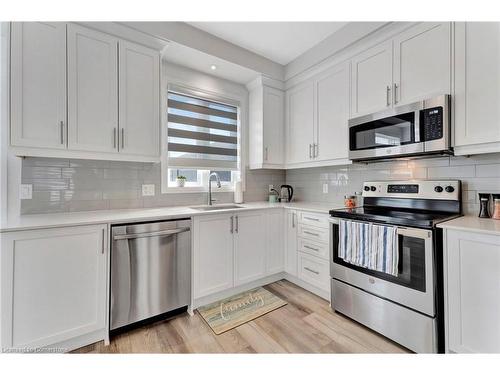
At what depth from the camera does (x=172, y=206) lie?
2.53 metres

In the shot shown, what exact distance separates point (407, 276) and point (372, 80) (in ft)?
5.62

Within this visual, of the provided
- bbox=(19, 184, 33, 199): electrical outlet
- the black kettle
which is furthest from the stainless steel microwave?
bbox=(19, 184, 33, 199): electrical outlet

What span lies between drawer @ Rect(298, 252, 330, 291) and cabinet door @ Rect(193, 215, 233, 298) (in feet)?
2.60

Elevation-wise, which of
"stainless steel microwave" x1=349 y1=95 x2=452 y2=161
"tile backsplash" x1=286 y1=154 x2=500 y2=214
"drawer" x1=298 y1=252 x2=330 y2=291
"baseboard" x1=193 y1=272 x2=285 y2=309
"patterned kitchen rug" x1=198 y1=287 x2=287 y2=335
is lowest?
"patterned kitchen rug" x1=198 y1=287 x2=287 y2=335

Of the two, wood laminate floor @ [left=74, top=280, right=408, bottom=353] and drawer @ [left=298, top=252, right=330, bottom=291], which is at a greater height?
drawer @ [left=298, top=252, right=330, bottom=291]

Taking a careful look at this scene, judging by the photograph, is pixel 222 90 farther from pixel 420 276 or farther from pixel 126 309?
pixel 420 276

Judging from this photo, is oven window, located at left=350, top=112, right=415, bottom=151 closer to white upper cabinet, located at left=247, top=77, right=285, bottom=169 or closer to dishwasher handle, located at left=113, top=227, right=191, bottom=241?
white upper cabinet, located at left=247, top=77, right=285, bottom=169

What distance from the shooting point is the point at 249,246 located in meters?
2.42

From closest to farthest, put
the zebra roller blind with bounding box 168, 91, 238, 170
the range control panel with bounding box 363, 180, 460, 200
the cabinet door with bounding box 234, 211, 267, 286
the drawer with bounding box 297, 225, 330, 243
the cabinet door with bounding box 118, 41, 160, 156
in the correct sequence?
the range control panel with bounding box 363, 180, 460, 200 < the cabinet door with bounding box 118, 41, 160, 156 < the drawer with bounding box 297, 225, 330, 243 < the cabinet door with bounding box 234, 211, 267, 286 < the zebra roller blind with bounding box 168, 91, 238, 170

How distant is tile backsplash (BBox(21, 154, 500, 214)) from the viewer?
5.82 feet

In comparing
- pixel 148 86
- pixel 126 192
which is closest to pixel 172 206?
pixel 126 192

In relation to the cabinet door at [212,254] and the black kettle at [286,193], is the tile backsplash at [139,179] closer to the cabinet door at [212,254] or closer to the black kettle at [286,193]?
the black kettle at [286,193]

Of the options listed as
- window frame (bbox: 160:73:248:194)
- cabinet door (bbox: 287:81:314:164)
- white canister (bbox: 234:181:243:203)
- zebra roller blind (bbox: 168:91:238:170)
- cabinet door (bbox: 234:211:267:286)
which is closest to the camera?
cabinet door (bbox: 234:211:267:286)

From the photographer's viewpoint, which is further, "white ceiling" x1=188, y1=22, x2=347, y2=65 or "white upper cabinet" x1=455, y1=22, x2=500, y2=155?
"white ceiling" x1=188, y1=22, x2=347, y2=65
